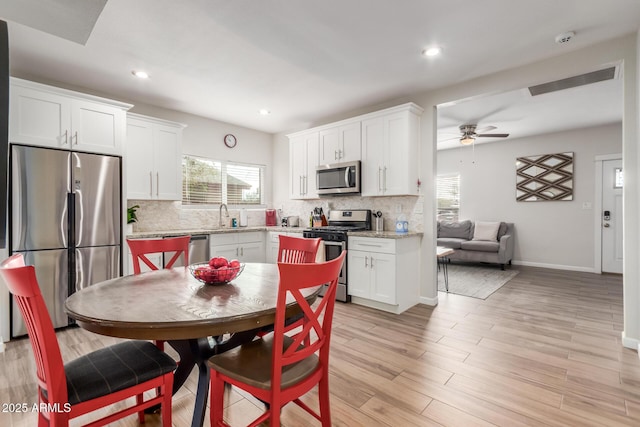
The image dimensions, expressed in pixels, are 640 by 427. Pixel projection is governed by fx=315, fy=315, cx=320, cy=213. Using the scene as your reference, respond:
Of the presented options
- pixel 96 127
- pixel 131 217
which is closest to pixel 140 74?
pixel 96 127

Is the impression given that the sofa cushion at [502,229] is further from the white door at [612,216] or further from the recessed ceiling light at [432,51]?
the recessed ceiling light at [432,51]

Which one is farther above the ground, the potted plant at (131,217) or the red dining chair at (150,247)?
the potted plant at (131,217)

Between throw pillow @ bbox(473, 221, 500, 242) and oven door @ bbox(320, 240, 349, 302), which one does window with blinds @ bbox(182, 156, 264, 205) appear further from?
throw pillow @ bbox(473, 221, 500, 242)

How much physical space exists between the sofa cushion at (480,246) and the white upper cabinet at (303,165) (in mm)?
3401

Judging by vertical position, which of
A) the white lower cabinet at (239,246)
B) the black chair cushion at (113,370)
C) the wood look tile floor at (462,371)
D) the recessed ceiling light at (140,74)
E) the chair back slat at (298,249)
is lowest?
the wood look tile floor at (462,371)

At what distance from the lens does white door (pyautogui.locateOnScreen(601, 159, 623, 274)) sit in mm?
5496

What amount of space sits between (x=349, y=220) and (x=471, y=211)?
3.94m

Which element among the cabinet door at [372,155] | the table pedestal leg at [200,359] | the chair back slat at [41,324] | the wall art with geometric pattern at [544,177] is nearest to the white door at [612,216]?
the wall art with geometric pattern at [544,177]

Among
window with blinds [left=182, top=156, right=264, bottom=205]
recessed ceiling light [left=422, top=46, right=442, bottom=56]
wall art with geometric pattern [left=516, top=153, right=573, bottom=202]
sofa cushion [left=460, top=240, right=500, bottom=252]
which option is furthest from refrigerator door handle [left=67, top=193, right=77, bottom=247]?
wall art with geometric pattern [left=516, top=153, right=573, bottom=202]

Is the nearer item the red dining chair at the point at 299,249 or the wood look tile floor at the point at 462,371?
the wood look tile floor at the point at 462,371

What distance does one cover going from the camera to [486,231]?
646cm

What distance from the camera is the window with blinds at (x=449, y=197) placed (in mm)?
7375

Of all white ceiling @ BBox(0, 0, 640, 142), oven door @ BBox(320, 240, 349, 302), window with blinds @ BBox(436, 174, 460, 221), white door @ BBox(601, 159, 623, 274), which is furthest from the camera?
window with blinds @ BBox(436, 174, 460, 221)

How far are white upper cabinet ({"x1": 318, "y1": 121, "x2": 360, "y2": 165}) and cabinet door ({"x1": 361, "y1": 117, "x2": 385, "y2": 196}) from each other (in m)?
0.12
